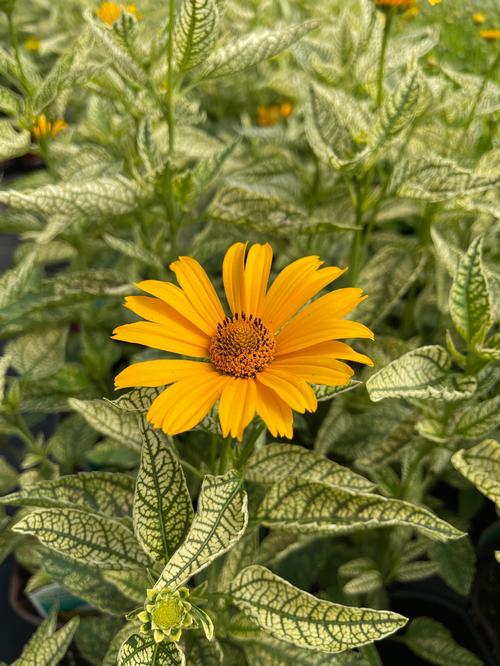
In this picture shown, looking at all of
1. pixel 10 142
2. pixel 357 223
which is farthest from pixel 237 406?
pixel 10 142

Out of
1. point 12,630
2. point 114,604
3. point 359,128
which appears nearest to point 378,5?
point 359,128

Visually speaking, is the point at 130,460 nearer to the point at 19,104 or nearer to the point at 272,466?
the point at 272,466

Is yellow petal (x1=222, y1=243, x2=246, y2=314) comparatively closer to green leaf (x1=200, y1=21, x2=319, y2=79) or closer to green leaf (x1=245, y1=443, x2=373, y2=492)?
green leaf (x1=245, y1=443, x2=373, y2=492)

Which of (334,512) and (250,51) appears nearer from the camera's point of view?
(334,512)

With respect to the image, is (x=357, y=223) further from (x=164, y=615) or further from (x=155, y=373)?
(x=164, y=615)

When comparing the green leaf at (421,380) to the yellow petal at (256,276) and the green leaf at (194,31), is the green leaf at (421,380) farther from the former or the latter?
the green leaf at (194,31)

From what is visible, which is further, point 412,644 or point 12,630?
point 12,630

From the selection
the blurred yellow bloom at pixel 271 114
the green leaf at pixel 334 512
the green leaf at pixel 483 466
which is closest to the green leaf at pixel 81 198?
the green leaf at pixel 334 512
